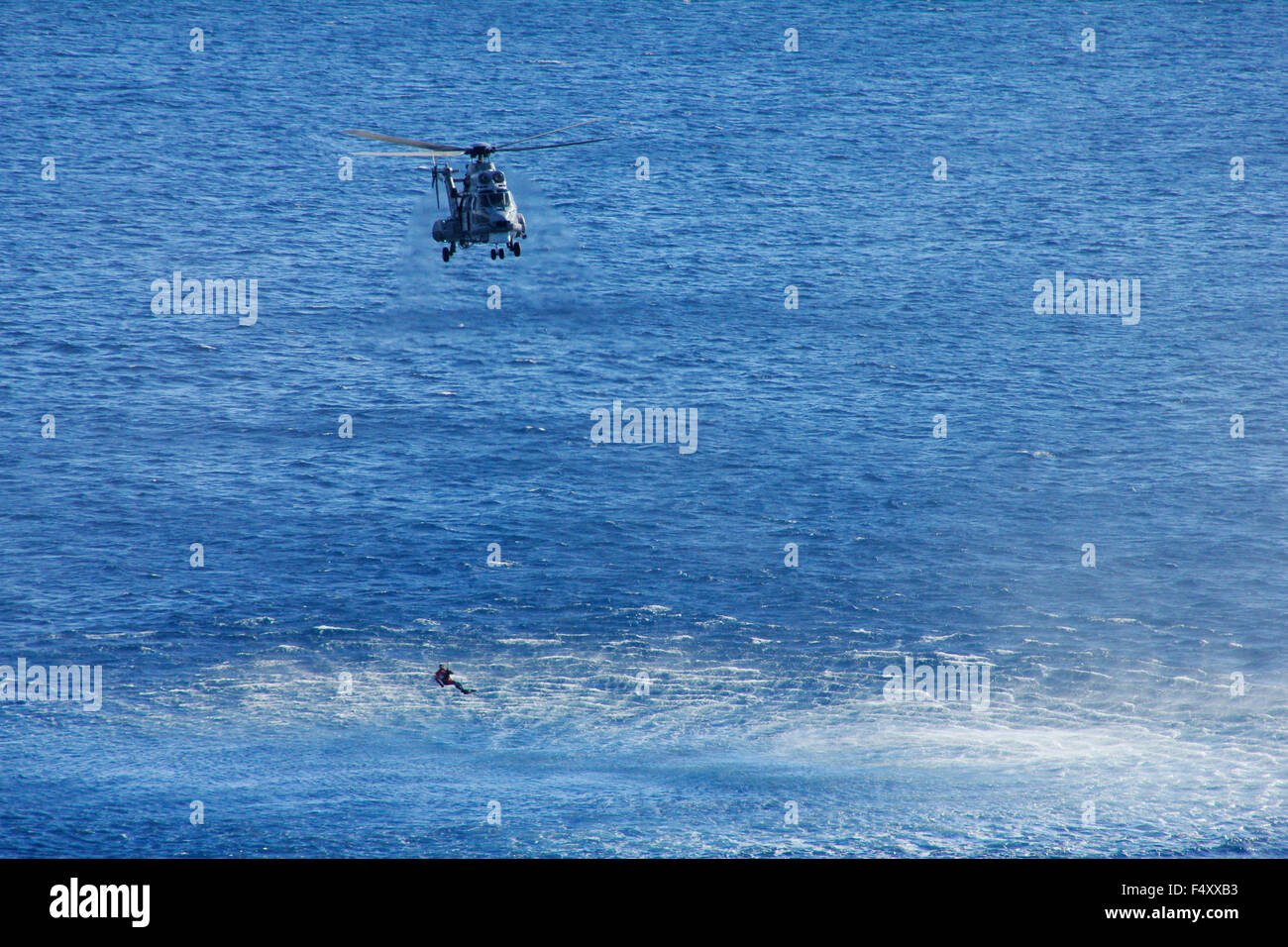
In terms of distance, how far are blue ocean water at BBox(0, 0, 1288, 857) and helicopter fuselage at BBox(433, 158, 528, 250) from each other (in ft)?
127

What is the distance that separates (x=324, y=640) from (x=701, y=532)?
1474 inches

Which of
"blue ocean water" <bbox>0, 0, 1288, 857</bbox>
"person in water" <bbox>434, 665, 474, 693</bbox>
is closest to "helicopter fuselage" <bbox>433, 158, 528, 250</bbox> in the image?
"person in water" <bbox>434, 665, 474, 693</bbox>

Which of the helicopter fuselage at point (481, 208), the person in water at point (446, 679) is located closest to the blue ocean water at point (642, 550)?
the person in water at point (446, 679)

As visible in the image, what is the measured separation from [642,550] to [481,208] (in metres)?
56.4

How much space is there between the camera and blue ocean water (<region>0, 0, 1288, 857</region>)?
9800 cm

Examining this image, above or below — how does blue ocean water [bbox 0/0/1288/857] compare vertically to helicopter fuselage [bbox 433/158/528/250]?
below

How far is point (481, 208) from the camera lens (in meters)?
81.9

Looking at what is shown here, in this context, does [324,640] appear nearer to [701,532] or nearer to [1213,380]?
[701,532]

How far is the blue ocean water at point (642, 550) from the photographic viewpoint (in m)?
98.0

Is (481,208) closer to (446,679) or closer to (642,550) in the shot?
(446,679)

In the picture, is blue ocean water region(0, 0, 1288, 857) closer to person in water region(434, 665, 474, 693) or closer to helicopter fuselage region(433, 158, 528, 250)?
person in water region(434, 665, 474, 693)

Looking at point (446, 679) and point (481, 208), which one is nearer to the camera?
point (481, 208)

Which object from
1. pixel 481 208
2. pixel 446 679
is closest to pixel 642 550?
pixel 446 679

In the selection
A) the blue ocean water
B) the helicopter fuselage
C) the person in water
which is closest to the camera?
the helicopter fuselage
